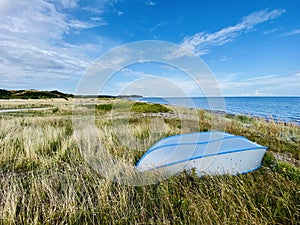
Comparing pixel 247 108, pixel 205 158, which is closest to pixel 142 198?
pixel 205 158

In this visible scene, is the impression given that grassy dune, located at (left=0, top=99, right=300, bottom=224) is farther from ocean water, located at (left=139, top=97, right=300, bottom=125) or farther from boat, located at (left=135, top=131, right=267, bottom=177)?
ocean water, located at (left=139, top=97, right=300, bottom=125)

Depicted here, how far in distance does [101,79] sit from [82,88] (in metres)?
0.53

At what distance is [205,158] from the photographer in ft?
11.0

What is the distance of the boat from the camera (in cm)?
334

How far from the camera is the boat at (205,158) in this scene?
3.34 metres

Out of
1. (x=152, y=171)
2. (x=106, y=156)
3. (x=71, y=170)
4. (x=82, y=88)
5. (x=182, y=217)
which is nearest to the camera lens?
(x=182, y=217)

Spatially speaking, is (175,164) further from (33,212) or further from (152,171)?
(33,212)

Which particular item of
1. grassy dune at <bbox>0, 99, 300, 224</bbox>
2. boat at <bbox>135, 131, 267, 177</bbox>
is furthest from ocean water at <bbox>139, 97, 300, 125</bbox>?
grassy dune at <bbox>0, 99, 300, 224</bbox>

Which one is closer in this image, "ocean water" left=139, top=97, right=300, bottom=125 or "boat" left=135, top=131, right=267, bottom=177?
"boat" left=135, top=131, right=267, bottom=177

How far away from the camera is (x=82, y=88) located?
4688 millimetres

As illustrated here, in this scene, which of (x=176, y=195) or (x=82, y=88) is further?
(x=82, y=88)

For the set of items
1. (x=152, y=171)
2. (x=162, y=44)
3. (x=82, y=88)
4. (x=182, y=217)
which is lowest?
(x=182, y=217)

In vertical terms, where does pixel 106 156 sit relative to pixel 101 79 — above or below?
below

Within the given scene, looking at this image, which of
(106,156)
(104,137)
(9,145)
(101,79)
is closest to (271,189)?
(106,156)
